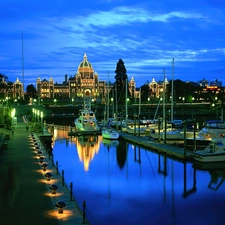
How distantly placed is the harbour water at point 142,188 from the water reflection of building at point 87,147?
0.19m

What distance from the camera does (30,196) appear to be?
1859cm

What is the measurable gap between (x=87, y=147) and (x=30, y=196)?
92.9 ft

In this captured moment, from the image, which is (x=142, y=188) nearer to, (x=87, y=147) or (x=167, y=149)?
(x=167, y=149)

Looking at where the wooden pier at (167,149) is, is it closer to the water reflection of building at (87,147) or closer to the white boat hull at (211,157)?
the white boat hull at (211,157)

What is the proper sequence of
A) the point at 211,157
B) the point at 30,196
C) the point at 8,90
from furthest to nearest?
the point at 8,90, the point at 211,157, the point at 30,196

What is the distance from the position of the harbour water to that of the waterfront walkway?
5.91ft

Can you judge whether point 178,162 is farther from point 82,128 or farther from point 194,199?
point 82,128

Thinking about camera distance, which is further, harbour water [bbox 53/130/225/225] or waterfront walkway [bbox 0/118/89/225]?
harbour water [bbox 53/130/225/225]

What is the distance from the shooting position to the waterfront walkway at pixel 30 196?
15391 millimetres

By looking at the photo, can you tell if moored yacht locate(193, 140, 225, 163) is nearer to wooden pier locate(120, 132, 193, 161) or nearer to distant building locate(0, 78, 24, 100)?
wooden pier locate(120, 132, 193, 161)

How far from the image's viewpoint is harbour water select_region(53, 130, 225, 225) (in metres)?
19.7

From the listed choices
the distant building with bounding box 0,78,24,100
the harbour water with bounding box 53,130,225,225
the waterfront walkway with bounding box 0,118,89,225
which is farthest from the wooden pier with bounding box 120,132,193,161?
the distant building with bounding box 0,78,24,100

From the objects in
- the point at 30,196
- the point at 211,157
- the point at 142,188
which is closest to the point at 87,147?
the point at 211,157

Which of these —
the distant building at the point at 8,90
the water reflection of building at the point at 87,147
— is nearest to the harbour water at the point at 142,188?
the water reflection of building at the point at 87,147
